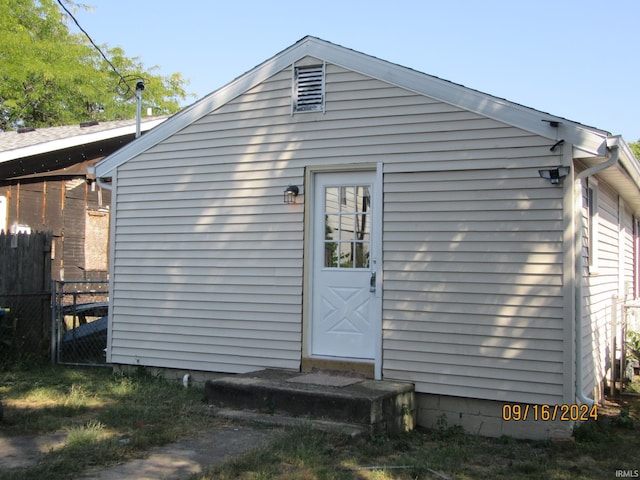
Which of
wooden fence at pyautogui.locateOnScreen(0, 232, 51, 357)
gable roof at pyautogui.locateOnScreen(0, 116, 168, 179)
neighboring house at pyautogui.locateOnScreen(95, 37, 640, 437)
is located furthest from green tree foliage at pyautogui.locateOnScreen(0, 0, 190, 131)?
neighboring house at pyautogui.locateOnScreen(95, 37, 640, 437)

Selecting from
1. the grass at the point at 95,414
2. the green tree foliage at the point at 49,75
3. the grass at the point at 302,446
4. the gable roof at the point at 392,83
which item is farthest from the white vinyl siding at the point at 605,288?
the green tree foliage at the point at 49,75

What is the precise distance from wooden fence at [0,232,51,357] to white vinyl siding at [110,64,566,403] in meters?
1.88

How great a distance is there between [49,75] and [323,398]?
21.4 m

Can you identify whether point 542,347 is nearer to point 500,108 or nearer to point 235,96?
point 500,108

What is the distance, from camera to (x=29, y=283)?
10.1 meters

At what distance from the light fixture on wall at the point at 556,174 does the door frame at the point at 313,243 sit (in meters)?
1.78

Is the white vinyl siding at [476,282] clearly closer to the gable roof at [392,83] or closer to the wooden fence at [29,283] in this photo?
the gable roof at [392,83]

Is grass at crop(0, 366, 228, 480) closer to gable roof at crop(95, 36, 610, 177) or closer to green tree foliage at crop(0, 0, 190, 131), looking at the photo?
gable roof at crop(95, 36, 610, 177)

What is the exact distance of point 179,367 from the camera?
329 inches

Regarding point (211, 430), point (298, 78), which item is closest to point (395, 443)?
point (211, 430)

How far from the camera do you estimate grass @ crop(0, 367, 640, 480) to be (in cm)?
486

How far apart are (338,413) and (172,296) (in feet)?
10.9
